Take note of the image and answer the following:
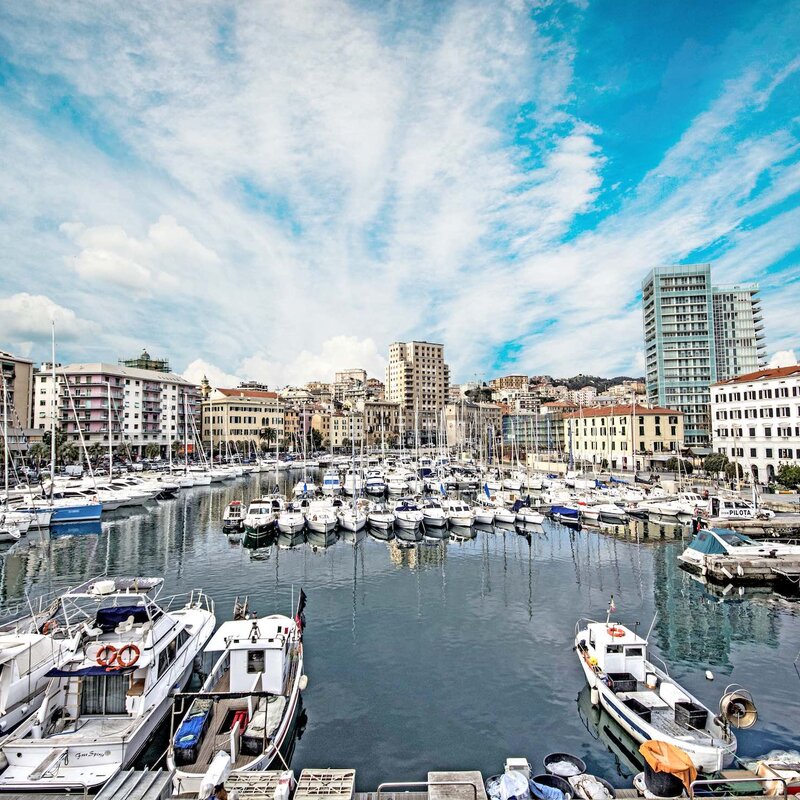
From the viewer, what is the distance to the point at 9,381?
104 metres

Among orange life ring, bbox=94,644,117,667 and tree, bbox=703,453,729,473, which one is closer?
orange life ring, bbox=94,644,117,667

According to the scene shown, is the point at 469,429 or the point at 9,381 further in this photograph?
the point at 469,429

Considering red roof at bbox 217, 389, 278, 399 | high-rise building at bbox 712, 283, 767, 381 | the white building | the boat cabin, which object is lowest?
the boat cabin

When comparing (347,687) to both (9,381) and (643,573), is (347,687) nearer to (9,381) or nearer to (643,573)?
(643,573)

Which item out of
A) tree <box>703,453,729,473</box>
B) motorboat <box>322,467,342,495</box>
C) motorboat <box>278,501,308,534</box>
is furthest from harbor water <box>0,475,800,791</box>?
tree <box>703,453,729,473</box>

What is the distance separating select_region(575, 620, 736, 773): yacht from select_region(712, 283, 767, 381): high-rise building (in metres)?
140

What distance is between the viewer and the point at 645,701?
1645cm

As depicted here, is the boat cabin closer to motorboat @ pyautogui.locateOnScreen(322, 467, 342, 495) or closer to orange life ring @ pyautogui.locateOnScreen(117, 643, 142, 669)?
orange life ring @ pyautogui.locateOnScreen(117, 643, 142, 669)

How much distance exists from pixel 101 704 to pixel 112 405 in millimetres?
110149

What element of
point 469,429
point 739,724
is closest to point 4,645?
point 739,724

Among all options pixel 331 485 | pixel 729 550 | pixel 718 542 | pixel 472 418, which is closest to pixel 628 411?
pixel 331 485

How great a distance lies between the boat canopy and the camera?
35250 millimetres

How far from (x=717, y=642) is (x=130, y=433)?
119318 millimetres

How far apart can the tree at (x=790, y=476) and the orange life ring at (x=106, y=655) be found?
65679mm
